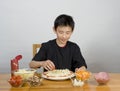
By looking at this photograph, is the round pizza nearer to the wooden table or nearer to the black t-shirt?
the wooden table

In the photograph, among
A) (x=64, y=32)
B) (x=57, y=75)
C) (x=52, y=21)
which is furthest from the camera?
(x=52, y=21)

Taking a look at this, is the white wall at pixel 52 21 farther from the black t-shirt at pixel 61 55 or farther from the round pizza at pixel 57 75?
the round pizza at pixel 57 75

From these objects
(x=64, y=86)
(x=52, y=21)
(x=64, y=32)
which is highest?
(x=52, y=21)

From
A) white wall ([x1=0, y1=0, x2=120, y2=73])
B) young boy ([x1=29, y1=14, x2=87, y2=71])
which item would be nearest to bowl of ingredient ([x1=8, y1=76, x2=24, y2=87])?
young boy ([x1=29, y1=14, x2=87, y2=71])

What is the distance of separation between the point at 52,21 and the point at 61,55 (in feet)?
2.50

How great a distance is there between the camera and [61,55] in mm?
2049

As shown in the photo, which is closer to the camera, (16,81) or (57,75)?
(16,81)

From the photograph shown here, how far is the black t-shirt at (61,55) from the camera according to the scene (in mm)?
2035

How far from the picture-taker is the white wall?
2715mm

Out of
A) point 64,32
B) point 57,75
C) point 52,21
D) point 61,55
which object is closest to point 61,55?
point 61,55

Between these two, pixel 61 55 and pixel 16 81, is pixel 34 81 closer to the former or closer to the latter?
pixel 16 81

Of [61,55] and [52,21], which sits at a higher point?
[52,21]

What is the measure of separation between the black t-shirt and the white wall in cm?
68

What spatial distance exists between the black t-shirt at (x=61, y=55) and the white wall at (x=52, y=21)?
68 cm
